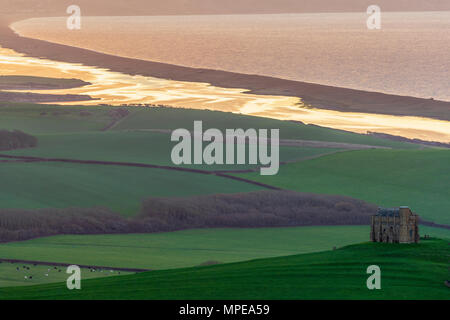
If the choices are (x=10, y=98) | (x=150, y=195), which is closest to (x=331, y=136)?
(x=150, y=195)

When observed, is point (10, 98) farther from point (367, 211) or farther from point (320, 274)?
point (320, 274)

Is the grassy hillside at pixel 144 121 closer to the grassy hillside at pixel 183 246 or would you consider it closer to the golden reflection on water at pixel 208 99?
the golden reflection on water at pixel 208 99

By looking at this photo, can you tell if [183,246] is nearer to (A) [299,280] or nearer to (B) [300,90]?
(A) [299,280]

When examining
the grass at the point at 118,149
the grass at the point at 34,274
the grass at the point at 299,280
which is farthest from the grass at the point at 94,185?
the grass at the point at 299,280

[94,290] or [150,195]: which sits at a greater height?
[150,195]

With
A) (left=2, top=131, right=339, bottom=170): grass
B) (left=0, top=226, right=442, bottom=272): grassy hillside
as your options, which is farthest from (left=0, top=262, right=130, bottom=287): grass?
(left=2, top=131, right=339, bottom=170): grass

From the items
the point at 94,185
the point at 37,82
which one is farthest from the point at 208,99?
the point at 94,185
